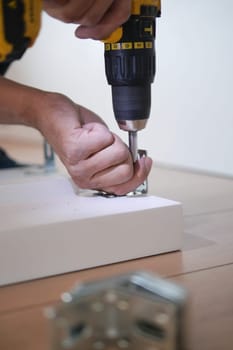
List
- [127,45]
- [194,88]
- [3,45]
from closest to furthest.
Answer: [3,45], [127,45], [194,88]

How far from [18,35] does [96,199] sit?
1.06ft

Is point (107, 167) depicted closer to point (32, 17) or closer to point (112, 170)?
point (112, 170)

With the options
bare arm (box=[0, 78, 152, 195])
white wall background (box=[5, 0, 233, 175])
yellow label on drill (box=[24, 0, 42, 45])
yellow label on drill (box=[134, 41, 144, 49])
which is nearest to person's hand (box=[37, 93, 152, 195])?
bare arm (box=[0, 78, 152, 195])

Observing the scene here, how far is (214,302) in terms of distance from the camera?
0.47m

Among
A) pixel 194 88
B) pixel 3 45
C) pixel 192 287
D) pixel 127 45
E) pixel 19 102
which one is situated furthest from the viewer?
pixel 194 88

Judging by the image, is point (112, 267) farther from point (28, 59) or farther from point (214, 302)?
point (28, 59)

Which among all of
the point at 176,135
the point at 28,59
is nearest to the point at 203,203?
the point at 176,135

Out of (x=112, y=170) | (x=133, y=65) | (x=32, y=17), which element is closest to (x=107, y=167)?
(x=112, y=170)

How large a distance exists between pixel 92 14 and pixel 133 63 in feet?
0.31

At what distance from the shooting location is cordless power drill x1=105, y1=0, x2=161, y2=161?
618mm

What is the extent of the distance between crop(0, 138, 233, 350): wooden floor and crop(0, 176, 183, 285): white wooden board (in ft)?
0.04

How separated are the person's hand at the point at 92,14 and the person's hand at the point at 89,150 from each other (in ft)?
0.38

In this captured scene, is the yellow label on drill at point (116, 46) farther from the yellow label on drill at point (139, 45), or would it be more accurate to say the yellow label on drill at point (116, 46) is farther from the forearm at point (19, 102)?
the forearm at point (19, 102)

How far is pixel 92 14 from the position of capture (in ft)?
1.79
